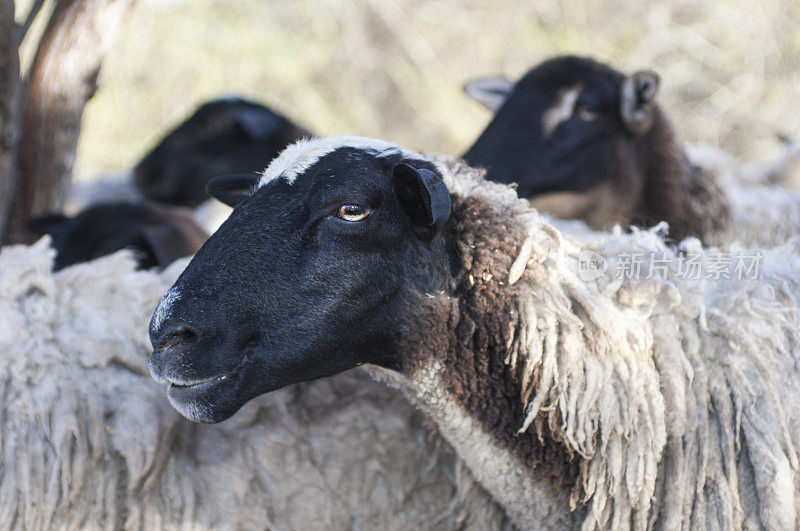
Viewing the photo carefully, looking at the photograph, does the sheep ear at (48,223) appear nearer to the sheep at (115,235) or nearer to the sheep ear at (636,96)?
Answer: the sheep at (115,235)

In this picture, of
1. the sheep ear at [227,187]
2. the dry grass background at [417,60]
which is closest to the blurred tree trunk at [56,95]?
the sheep ear at [227,187]

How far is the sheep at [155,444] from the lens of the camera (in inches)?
91.7

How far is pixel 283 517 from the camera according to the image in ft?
8.20

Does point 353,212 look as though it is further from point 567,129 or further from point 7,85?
point 567,129

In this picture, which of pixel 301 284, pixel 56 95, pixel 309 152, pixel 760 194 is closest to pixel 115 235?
pixel 56 95

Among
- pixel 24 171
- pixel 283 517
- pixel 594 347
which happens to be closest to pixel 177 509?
pixel 283 517

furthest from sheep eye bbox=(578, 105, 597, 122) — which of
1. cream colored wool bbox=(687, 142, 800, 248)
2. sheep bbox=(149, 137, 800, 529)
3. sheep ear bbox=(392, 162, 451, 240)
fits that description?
sheep ear bbox=(392, 162, 451, 240)

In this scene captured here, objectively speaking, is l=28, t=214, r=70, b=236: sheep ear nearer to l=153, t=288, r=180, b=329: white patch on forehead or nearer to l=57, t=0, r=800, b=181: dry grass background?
l=153, t=288, r=180, b=329: white patch on forehead

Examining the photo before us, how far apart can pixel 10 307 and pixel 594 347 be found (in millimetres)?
1813

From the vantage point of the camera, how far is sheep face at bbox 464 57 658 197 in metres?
3.86

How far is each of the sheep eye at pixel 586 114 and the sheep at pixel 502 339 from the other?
182 centimetres

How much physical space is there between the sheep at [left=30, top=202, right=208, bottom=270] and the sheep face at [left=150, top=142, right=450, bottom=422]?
5.27 feet

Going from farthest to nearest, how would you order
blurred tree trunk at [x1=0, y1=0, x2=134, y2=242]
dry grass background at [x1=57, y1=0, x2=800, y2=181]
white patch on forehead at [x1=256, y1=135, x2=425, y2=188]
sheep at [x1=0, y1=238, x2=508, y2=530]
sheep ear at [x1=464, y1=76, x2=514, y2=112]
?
dry grass background at [x1=57, y1=0, x2=800, y2=181] → sheep ear at [x1=464, y1=76, x2=514, y2=112] → blurred tree trunk at [x1=0, y1=0, x2=134, y2=242] → sheep at [x1=0, y1=238, x2=508, y2=530] → white patch on forehead at [x1=256, y1=135, x2=425, y2=188]

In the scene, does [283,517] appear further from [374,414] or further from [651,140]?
[651,140]
